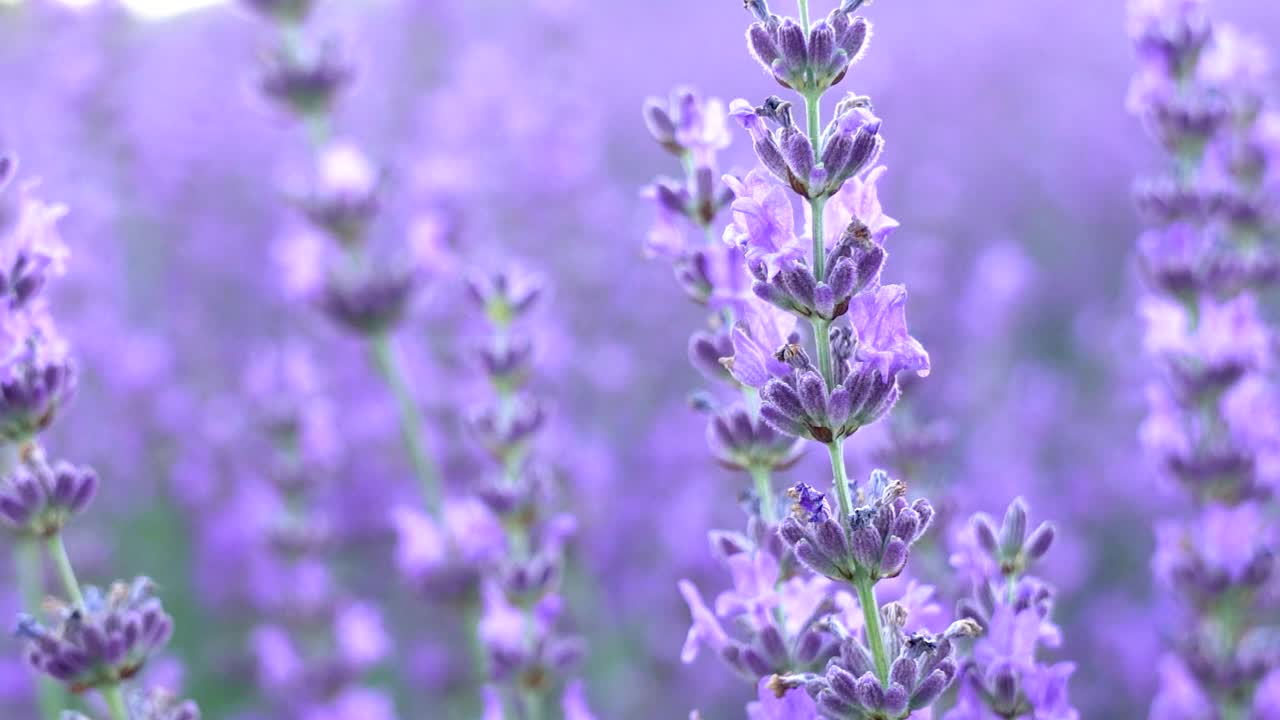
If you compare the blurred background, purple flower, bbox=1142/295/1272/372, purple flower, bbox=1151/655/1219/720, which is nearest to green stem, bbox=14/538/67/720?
the blurred background

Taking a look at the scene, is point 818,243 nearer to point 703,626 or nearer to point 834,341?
point 834,341

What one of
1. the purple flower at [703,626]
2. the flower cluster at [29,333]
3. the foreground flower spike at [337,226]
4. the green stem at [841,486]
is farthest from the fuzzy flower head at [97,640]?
the foreground flower spike at [337,226]

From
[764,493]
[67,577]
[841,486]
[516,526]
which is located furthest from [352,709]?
[841,486]

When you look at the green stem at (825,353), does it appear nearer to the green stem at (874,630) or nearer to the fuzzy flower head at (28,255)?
the green stem at (874,630)

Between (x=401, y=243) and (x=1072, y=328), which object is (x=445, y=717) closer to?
(x=401, y=243)

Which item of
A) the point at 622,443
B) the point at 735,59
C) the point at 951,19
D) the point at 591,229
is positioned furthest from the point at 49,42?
the point at 951,19
